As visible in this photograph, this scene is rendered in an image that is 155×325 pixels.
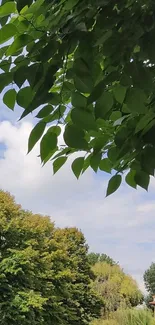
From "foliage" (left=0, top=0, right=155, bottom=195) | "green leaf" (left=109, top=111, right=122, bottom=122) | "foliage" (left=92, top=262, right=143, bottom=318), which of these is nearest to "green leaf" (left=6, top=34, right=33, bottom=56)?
"foliage" (left=0, top=0, right=155, bottom=195)

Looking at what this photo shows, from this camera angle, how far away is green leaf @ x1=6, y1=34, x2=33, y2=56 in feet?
2.40

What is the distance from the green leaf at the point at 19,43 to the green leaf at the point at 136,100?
0.21 metres

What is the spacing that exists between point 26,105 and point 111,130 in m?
0.25

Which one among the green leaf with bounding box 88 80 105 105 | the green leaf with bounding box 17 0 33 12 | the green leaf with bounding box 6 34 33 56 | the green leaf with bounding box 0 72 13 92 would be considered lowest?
the green leaf with bounding box 88 80 105 105

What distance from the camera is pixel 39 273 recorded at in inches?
536

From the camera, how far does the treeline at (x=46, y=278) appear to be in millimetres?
12023

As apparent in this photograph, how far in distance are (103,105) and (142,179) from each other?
24 cm

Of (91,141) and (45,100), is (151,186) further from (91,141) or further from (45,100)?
(45,100)

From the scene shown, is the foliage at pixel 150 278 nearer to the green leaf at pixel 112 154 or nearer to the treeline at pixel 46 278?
the treeline at pixel 46 278

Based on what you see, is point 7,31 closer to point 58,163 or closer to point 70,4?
point 70,4

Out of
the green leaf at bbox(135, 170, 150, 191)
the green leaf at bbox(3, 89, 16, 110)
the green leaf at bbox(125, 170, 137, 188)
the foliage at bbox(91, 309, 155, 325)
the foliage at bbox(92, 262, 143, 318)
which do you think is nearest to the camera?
the green leaf at bbox(3, 89, 16, 110)

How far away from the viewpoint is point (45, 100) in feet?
2.20

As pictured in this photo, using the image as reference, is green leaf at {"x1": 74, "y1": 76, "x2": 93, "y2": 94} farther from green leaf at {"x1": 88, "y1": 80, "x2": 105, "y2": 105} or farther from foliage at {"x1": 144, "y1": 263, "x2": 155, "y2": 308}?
foliage at {"x1": 144, "y1": 263, "x2": 155, "y2": 308}

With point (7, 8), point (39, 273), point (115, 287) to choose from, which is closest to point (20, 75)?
point (7, 8)
